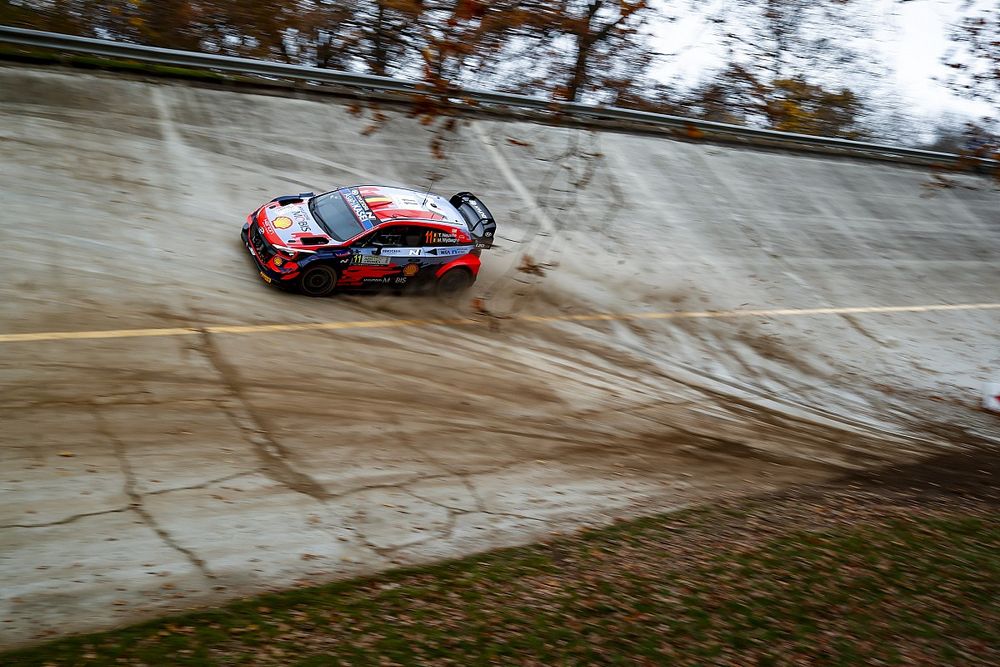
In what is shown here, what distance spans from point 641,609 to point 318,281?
7.49 meters

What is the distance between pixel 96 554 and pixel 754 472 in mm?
7729

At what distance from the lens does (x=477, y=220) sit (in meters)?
13.7

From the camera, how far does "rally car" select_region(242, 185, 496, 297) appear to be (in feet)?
40.1

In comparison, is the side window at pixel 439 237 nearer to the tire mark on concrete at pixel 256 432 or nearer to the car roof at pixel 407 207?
the car roof at pixel 407 207

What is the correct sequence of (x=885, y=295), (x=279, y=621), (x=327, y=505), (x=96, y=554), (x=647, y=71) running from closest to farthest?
(x=279, y=621) → (x=96, y=554) → (x=327, y=505) → (x=885, y=295) → (x=647, y=71)

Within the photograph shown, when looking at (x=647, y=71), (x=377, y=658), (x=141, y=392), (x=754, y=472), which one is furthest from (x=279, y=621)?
(x=647, y=71)

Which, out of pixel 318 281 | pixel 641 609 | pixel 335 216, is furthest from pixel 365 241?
pixel 641 609

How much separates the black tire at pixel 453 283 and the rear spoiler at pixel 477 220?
0.55 m

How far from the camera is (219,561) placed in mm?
7191

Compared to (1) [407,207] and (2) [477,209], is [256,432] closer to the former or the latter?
(1) [407,207]

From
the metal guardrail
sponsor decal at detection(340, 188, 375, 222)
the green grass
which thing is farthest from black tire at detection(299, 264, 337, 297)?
the green grass

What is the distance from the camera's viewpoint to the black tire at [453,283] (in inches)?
527

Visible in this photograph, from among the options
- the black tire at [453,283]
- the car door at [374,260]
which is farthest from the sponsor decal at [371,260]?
the black tire at [453,283]

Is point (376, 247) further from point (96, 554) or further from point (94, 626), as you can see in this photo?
point (94, 626)
